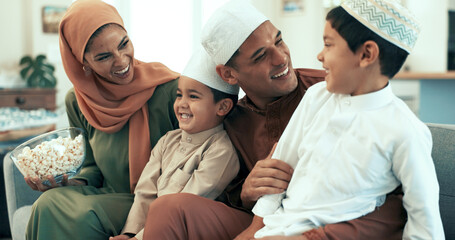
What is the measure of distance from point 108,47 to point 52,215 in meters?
0.66

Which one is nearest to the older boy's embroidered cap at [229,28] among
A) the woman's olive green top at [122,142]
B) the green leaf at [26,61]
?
the woman's olive green top at [122,142]

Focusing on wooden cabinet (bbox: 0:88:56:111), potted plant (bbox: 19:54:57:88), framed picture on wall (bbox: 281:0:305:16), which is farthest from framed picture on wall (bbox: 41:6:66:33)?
framed picture on wall (bbox: 281:0:305:16)

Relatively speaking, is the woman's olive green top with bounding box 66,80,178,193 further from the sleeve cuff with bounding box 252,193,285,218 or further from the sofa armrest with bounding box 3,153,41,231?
the sleeve cuff with bounding box 252,193,285,218

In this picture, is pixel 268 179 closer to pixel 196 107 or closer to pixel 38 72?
pixel 196 107

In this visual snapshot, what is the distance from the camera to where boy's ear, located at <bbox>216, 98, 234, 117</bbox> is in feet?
5.86

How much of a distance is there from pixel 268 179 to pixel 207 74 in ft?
1.69

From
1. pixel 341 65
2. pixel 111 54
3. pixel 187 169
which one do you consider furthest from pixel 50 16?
pixel 341 65

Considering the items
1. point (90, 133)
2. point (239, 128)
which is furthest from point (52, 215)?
point (239, 128)

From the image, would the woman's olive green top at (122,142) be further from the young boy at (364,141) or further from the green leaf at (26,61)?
the green leaf at (26,61)

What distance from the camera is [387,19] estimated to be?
1.21 metres

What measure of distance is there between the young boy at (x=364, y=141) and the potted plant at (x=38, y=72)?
4240 millimetres

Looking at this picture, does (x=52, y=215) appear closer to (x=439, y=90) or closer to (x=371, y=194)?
(x=371, y=194)

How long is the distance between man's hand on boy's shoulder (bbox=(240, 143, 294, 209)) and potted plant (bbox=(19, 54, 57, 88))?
4.06m

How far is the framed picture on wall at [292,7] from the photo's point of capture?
6668 millimetres
